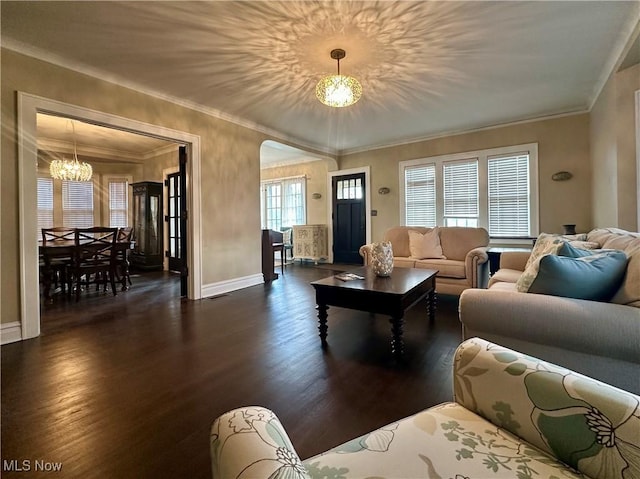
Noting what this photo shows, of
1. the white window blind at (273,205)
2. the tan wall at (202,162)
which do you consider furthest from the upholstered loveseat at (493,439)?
the white window blind at (273,205)

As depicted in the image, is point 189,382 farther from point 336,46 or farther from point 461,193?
point 461,193

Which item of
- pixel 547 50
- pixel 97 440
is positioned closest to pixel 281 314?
pixel 97 440

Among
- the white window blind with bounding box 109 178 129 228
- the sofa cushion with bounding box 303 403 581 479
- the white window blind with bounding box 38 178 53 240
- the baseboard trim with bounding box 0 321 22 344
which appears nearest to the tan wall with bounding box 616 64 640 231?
the sofa cushion with bounding box 303 403 581 479

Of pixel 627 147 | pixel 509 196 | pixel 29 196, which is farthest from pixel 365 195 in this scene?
pixel 29 196

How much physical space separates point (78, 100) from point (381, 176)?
203 inches

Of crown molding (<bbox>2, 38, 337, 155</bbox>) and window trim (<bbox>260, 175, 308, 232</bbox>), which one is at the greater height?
crown molding (<bbox>2, 38, 337, 155</bbox>)

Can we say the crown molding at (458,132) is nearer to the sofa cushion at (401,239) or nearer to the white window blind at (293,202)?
the white window blind at (293,202)

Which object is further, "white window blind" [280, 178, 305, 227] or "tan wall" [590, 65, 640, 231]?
"white window blind" [280, 178, 305, 227]

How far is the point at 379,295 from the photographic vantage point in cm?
234

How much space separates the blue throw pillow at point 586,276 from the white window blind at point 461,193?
436 centimetres

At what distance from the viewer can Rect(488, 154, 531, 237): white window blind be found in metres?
5.12

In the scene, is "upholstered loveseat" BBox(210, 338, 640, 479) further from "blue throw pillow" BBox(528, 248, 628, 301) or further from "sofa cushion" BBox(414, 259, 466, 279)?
"sofa cushion" BBox(414, 259, 466, 279)

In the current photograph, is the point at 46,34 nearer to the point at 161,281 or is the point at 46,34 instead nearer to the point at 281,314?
the point at 281,314

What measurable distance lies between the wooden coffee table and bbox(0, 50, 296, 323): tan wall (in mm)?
2407
